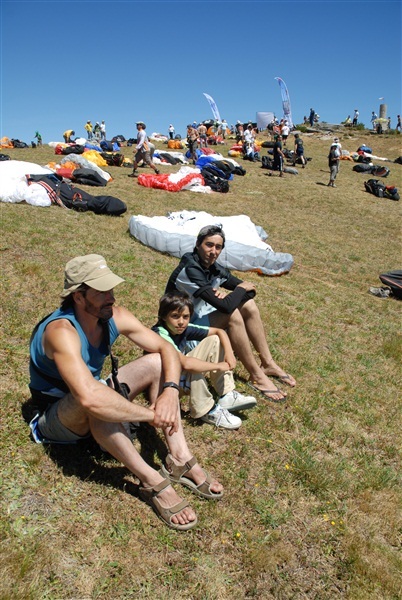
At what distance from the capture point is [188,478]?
2.86 m

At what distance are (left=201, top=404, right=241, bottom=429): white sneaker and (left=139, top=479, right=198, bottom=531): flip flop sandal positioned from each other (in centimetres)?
89

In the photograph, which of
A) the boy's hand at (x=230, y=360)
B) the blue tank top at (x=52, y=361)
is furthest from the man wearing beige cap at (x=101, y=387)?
the boy's hand at (x=230, y=360)

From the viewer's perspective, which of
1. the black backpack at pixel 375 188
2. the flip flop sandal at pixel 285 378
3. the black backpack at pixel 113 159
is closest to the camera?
the flip flop sandal at pixel 285 378

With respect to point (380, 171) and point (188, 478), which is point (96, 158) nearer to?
point (380, 171)

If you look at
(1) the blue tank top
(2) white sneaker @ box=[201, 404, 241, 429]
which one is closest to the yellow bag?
(2) white sneaker @ box=[201, 404, 241, 429]

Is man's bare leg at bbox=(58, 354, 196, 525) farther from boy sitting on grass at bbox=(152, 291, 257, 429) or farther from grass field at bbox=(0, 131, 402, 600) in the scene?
boy sitting on grass at bbox=(152, 291, 257, 429)

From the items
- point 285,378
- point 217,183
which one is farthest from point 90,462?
point 217,183

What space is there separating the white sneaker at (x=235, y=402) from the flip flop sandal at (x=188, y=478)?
0.73m

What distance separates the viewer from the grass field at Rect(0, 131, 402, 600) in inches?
90.3

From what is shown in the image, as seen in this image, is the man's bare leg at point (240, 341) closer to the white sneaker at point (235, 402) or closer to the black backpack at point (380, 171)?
the white sneaker at point (235, 402)

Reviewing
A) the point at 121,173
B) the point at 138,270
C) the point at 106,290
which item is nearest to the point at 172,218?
the point at 138,270

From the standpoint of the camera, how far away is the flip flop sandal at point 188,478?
280 cm

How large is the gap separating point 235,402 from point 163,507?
1144 mm

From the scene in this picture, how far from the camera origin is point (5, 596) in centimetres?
199
